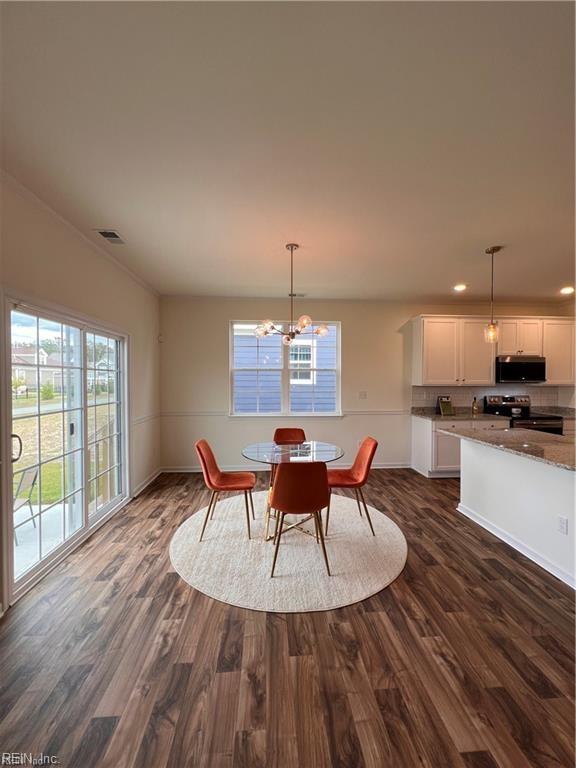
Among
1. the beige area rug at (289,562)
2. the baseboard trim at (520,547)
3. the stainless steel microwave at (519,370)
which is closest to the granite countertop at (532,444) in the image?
the baseboard trim at (520,547)

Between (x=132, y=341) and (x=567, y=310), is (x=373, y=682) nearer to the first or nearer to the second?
(x=132, y=341)

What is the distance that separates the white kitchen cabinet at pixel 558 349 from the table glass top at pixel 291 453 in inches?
164

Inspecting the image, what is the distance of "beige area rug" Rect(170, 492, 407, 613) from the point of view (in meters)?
2.06

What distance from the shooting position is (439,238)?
2838mm

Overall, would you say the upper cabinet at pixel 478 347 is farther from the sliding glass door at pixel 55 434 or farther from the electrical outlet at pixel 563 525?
the sliding glass door at pixel 55 434

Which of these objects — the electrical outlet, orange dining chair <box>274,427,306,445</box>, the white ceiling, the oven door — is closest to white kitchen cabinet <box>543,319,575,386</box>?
the oven door

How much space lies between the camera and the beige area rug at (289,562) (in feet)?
6.75

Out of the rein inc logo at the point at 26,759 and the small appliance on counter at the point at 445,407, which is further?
the small appliance on counter at the point at 445,407

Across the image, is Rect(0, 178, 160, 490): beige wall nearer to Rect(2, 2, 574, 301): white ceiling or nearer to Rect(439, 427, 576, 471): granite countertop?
Rect(2, 2, 574, 301): white ceiling

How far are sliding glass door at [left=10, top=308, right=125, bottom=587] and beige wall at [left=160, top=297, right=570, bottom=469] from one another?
1502 millimetres

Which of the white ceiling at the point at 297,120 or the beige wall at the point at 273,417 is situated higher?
the white ceiling at the point at 297,120

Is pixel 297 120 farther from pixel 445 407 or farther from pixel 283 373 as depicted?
pixel 445 407

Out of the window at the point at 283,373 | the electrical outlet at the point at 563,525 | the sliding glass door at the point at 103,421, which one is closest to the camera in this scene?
the electrical outlet at the point at 563,525

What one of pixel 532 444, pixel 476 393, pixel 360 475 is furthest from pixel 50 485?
pixel 476 393
